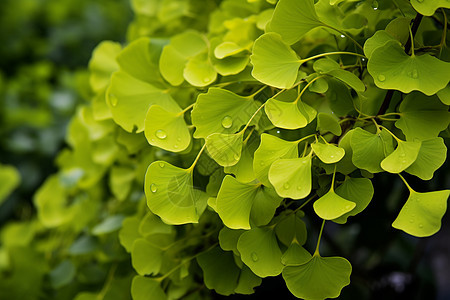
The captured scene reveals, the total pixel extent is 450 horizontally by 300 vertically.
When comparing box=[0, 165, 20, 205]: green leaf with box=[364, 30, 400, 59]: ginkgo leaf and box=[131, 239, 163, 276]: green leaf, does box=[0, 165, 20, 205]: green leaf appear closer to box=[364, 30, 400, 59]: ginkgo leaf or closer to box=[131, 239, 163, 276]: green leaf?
box=[131, 239, 163, 276]: green leaf

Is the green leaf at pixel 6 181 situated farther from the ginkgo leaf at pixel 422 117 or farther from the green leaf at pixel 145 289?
the ginkgo leaf at pixel 422 117

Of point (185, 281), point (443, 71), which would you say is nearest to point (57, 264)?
point (185, 281)

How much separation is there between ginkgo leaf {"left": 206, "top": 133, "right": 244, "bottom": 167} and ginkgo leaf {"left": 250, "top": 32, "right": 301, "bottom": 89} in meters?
0.06

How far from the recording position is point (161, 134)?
44cm

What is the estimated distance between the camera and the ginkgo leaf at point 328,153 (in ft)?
1.24

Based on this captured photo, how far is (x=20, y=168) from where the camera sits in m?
1.36

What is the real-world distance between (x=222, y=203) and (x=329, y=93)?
0.50ft

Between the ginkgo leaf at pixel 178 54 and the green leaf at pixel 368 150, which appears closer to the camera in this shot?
the green leaf at pixel 368 150

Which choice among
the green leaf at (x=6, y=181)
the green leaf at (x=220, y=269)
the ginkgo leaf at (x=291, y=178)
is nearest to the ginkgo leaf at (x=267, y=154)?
the ginkgo leaf at (x=291, y=178)

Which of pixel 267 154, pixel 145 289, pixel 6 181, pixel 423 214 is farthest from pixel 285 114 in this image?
pixel 6 181

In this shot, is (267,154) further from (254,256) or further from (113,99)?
(113,99)

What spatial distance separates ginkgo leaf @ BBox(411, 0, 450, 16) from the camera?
384mm

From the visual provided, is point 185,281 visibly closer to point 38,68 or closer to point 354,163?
point 354,163

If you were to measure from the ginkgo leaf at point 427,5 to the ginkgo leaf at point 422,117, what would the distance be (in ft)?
0.26
